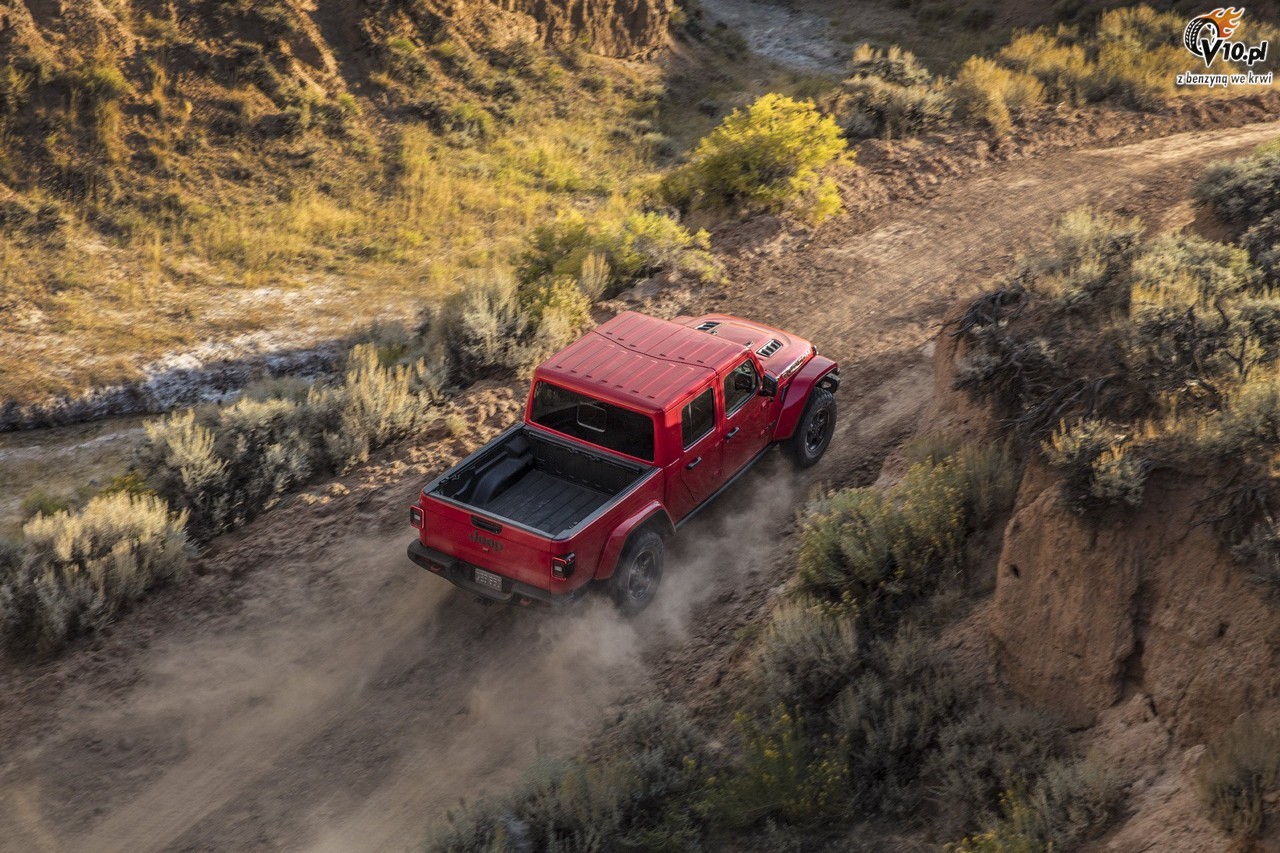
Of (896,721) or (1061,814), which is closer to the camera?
(1061,814)

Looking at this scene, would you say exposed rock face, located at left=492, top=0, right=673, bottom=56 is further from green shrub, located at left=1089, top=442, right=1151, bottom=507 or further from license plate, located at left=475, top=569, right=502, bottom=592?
green shrub, located at left=1089, top=442, right=1151, bottom=507

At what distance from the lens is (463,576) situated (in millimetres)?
9195

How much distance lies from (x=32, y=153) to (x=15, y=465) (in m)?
8.42

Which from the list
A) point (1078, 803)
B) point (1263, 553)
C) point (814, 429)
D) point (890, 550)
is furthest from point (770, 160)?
point (1078, 803)

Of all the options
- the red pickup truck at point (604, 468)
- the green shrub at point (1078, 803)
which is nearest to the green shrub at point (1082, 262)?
the red pickup truck at point (604, 468)

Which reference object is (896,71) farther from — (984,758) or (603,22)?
(984,758)

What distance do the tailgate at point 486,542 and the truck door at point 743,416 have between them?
2316mm

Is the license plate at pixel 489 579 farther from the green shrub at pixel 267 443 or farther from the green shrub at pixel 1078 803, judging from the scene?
the green shrub at pixel 1078 803

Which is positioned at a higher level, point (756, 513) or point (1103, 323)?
point (1103, 323)

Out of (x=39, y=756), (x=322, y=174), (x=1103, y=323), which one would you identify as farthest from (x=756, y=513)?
(x=322, y=174)

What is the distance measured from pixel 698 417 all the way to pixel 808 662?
2688 millimetres

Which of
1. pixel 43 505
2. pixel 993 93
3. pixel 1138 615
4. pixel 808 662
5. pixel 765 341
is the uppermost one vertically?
pixel 993 93

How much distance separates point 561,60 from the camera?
27281mm

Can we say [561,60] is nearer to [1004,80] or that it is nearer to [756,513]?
[1004,80]
